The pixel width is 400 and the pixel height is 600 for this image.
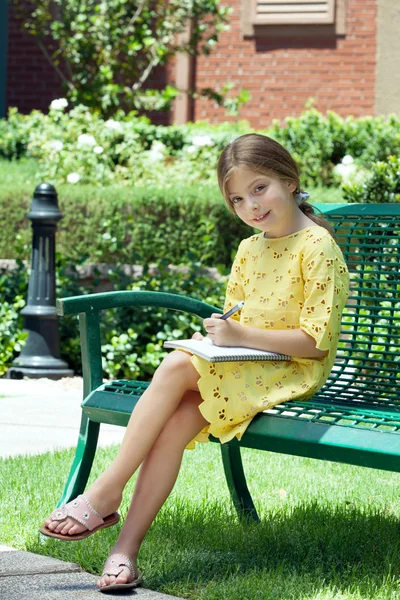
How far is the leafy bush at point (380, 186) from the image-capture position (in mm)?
5828

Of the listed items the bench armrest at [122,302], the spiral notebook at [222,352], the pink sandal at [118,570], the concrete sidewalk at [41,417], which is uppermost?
the bench armrest at [122,302]

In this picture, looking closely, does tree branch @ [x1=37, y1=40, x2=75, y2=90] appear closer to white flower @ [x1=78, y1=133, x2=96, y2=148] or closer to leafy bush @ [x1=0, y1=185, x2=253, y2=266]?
white flower @ [x1=78, y1=133, x2=96, y2=148]

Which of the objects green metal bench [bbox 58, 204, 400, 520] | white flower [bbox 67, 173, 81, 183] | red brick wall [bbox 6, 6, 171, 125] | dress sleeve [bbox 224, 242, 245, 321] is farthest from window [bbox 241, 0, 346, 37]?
dress sleeve [bbox 224, 242, 245, 321]

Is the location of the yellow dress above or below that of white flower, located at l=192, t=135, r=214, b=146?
below

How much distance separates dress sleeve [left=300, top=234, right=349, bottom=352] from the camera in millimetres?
2824

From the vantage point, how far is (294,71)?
11414 millimetres

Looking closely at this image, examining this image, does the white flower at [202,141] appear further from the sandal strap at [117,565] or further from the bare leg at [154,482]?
the sandal strap at [117,565]

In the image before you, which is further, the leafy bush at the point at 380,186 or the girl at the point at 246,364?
the leafy bush at the point at 380,186

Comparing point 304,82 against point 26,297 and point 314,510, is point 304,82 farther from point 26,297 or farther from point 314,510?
point 314,510

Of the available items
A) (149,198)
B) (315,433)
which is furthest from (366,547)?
(149,198)

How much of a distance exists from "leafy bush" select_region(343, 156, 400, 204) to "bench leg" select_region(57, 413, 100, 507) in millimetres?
3114

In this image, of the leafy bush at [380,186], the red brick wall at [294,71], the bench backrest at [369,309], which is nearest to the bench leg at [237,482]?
the bench backrest at [369,309]

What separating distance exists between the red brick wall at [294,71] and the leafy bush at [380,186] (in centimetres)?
553

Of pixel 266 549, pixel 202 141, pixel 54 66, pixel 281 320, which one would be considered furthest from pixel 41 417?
pixel 54 66
